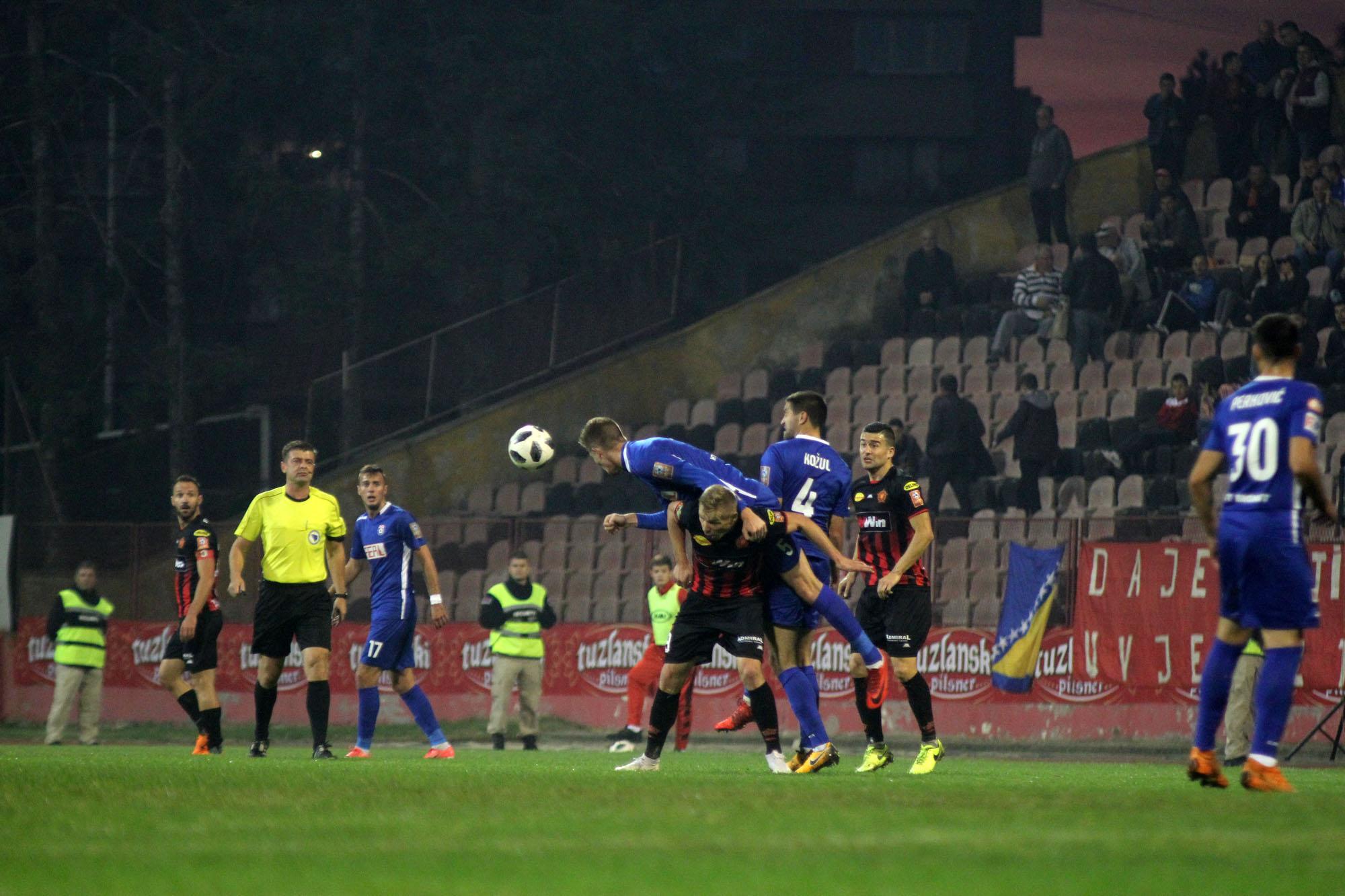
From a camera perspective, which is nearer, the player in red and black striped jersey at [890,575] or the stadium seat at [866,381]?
the player in red and black striped jersey at [890,575]

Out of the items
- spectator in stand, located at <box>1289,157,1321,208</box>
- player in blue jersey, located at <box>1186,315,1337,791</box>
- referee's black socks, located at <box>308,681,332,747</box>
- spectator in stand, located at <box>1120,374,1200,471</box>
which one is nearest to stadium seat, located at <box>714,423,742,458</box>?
spectator in stand, located at <box>1120,374,1200,471</box>

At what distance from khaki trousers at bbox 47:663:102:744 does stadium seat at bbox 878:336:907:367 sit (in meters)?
12.4

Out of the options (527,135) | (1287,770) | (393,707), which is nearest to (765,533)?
(1287,770)

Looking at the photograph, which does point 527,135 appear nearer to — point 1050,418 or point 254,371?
point 254,371

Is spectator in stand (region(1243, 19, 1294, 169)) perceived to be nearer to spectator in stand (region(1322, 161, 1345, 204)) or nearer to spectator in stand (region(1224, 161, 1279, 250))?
spectator in stand (region(1224, 161, 1279, 250))

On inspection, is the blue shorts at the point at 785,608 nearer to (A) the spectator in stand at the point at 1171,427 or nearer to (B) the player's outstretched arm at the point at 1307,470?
(B) the player's outstretched arm at the point at 1307,470

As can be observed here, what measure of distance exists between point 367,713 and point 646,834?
8.37 m

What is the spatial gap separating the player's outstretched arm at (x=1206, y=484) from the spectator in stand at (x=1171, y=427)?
47.6 feet

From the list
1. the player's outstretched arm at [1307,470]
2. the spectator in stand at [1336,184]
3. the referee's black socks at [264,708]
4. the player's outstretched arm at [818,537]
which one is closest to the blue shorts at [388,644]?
the referee's black socks at [264,708]

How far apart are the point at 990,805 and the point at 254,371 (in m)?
24.2

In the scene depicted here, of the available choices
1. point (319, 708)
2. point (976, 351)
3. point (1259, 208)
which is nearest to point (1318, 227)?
point (1259, 208)

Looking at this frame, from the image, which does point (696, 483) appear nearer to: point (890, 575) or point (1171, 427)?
point (890, 575)

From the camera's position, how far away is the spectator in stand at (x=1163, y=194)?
26031 mm

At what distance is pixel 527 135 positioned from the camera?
30.7 m
